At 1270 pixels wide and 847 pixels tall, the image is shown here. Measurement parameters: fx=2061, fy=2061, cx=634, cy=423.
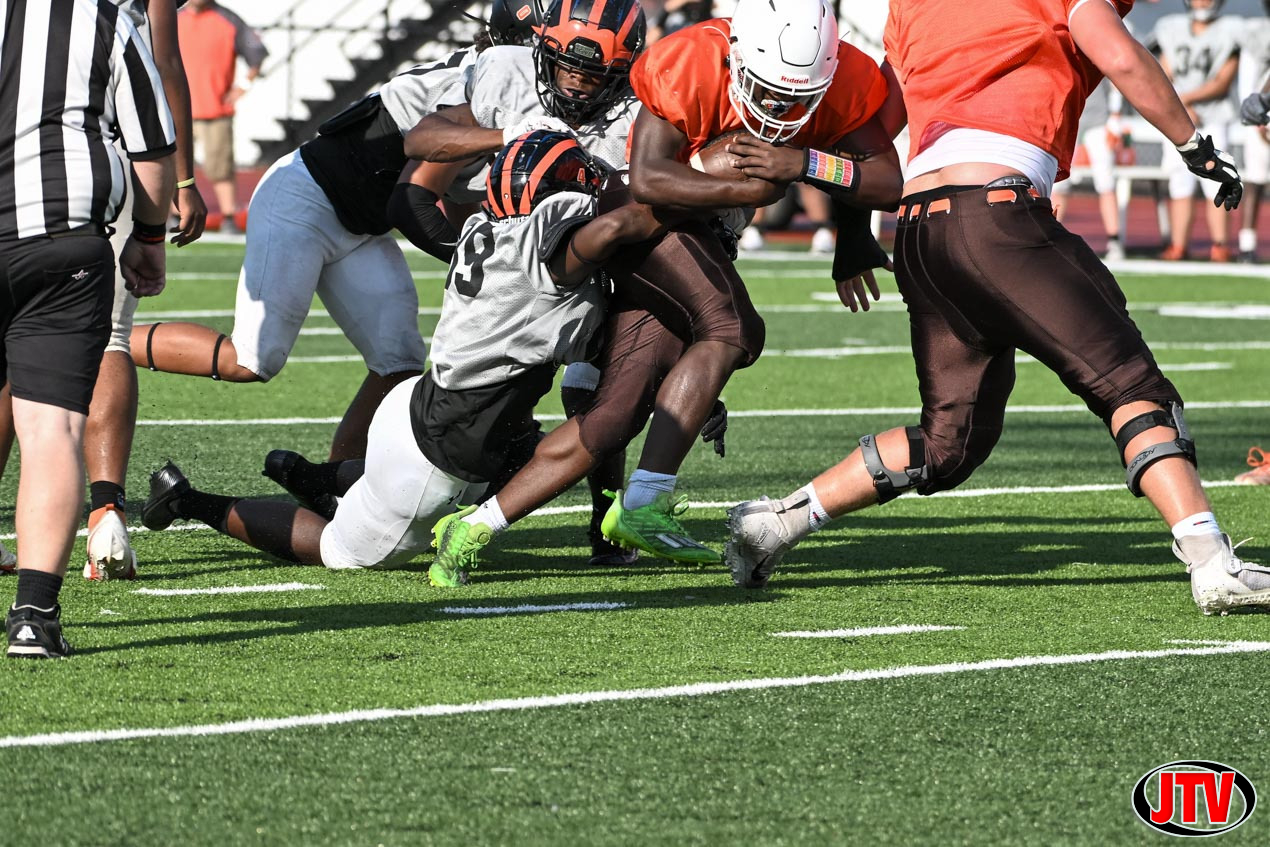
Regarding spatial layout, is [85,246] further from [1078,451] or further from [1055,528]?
[1078,451]

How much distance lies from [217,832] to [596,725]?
0.90 meters

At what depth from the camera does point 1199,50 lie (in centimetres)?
1823

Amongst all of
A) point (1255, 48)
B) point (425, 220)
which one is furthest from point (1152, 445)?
point (1255, 48)

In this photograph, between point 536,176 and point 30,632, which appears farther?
point 536,176

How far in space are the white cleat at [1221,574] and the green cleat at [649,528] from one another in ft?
4.45

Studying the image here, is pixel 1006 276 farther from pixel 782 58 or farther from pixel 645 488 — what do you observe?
pixel 645 488

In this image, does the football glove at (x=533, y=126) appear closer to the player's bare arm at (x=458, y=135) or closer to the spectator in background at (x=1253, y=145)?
the player's bare arm at (x=458, y=135)

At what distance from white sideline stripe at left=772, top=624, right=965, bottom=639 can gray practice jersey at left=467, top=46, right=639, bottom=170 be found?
1.59 metres

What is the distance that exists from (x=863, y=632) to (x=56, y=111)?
2.17 meters

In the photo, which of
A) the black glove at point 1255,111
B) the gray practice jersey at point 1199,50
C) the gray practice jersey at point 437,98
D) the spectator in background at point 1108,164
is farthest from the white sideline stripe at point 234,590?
the gray practice jersey at point 1199,50

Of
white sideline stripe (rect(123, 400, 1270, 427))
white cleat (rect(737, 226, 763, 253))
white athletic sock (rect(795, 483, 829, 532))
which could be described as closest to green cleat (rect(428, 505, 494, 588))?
white athletic sock (rect(795, 483, 829, 532))

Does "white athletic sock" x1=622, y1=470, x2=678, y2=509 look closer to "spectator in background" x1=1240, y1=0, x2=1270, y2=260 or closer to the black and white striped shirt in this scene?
the black and white striped shirt

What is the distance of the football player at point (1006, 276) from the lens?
4926mm

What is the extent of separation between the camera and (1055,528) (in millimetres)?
6707
